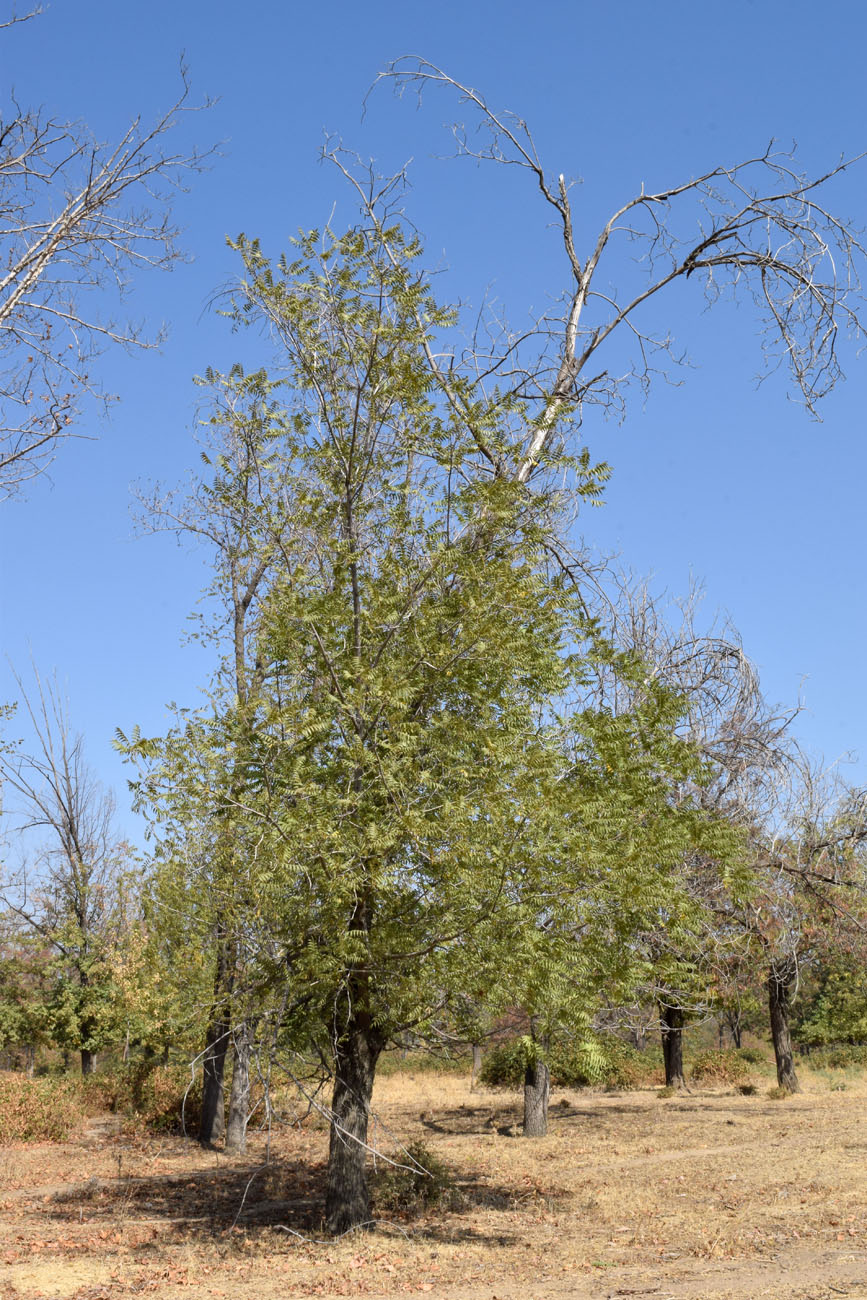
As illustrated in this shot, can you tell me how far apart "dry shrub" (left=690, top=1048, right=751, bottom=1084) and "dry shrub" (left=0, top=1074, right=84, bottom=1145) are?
16.8 m

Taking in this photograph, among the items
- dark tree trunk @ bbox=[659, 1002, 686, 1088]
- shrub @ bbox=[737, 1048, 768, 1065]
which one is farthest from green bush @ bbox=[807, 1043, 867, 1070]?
dark tree trunk @ bbox=[659, 1002, 686, 1088]

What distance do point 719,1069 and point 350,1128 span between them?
846 inches

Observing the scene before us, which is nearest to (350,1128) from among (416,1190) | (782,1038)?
(416,1190)

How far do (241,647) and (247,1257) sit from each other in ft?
32.5

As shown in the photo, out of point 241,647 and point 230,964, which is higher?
point 241,647

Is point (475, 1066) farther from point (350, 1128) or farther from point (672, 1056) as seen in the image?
point (350, 1128)

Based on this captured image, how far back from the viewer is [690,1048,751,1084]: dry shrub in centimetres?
2764

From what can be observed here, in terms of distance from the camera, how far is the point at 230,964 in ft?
35.9

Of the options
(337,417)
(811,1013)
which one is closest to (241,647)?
(337,417)

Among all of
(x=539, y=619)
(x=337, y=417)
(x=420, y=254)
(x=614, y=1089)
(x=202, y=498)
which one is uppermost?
(x=202, y=498)

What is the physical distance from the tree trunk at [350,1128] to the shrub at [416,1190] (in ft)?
4.76

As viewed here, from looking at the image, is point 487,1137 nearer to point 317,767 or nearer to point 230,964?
point 230,964

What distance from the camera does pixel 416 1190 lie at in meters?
11.5

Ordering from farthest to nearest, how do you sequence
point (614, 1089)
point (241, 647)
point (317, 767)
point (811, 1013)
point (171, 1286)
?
point (811, 1013), point (614, 1089), point (241, 647), point (317, 767), point (171, 1286)
